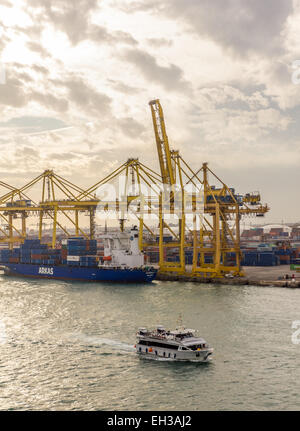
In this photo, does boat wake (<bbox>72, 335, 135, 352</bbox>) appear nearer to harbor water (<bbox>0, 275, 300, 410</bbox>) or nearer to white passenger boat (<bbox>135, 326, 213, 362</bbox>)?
harbor water (<bbox>0, 275, 300, 410</bbox>)

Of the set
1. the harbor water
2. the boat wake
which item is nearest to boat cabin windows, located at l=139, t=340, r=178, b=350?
the harbor water

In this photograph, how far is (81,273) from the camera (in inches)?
3007

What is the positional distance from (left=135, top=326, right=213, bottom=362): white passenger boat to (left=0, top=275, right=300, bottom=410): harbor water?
2.16 ft

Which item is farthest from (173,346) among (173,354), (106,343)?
(106,343)

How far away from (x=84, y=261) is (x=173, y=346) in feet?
170

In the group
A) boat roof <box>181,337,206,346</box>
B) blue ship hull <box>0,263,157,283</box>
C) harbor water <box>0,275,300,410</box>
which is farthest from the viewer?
blue ship hull <box>0,263,157,283</box>

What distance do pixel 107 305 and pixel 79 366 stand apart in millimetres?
21574

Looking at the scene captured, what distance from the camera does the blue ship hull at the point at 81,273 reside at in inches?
2798

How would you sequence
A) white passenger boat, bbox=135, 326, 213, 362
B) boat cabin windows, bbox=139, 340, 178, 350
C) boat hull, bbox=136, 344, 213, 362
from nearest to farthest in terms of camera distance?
boat hull, bbox=136, 344, 213, 362 < white passenger boat, bbox=135, 326, 213, 362 < boat cabin windows, bbox=139, 340, 178, 350

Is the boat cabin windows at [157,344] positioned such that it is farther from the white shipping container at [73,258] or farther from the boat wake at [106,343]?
the white shipping container at [73,258]

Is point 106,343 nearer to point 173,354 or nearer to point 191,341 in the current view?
point 173,354

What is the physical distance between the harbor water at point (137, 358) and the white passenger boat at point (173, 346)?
0.66 m

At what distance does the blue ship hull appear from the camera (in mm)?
71062

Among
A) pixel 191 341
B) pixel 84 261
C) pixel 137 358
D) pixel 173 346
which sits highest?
pixel 84 261
